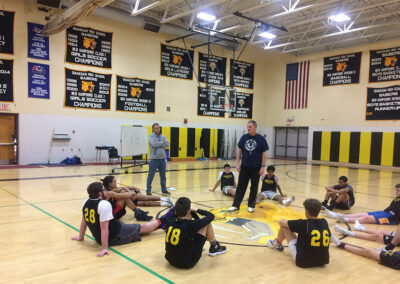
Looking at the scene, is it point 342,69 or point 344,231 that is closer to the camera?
point 344,231

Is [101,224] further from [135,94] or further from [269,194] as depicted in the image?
[135,94]

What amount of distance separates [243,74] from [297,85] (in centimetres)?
377

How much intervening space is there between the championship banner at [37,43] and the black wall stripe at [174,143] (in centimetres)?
766

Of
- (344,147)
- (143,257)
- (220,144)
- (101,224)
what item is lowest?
(143,257)

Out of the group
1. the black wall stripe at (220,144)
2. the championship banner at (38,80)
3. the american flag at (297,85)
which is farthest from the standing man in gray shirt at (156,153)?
the american flag at (297,85)

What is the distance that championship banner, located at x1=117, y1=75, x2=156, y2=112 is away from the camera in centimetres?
1650

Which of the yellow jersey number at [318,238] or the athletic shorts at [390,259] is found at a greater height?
the yellow jersey number at [318,238]

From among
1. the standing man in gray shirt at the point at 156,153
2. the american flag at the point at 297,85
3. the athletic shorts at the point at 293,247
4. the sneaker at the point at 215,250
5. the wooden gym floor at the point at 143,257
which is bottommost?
the wooden gym floor at the point at 143,257

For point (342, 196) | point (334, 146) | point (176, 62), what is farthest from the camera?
point (334, 146)

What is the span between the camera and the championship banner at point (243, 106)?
70.7ft

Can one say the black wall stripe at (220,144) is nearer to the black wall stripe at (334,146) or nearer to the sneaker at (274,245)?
the black wall stripe at (334,146)

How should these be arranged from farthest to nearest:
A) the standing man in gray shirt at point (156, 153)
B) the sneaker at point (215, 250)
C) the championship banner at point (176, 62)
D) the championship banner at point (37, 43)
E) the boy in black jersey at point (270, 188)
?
1. the championship banner at point (176, 62)
2. the championship banner at point (37, 43)
3. the standing man in gray shirt at point (156, 153)
4. the boy in black jersey at point (270, 188)
5. the sneaker at point (215, 250)

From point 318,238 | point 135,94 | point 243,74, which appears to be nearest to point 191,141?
point 135,94

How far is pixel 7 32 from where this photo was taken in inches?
523
